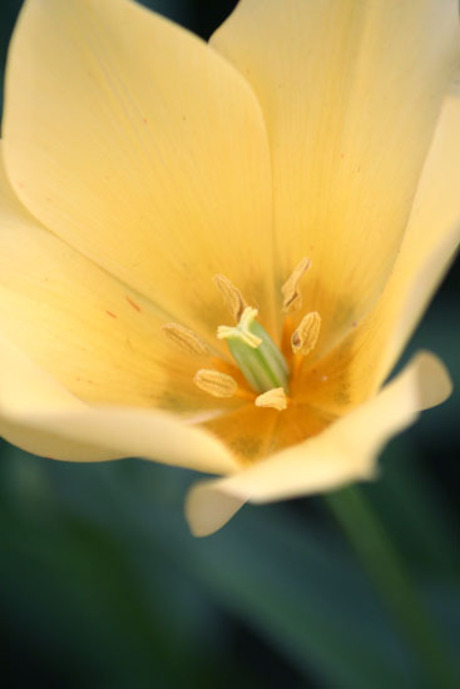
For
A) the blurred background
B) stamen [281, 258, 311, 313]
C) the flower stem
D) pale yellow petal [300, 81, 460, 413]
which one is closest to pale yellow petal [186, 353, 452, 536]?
pale yellow petal [300, 81, 460, 413]

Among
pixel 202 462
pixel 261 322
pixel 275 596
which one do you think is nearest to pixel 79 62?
pixel 261 322

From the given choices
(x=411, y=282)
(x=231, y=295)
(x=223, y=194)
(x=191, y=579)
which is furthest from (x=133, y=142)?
(x=191, y=579)

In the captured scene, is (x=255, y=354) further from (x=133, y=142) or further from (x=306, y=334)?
(x=133, y=142)

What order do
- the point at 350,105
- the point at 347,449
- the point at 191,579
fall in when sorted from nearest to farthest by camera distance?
1. the point at 347,449
2. the point at 350,105
3. the point at 191,579

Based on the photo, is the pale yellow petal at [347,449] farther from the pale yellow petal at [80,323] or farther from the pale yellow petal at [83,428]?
the pale yellow petal at [80,323]

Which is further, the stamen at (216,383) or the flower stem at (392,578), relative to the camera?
the stamen at (216,383)

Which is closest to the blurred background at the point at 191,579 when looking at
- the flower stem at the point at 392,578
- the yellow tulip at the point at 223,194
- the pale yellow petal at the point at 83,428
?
the flower stem at the point at 392,578
